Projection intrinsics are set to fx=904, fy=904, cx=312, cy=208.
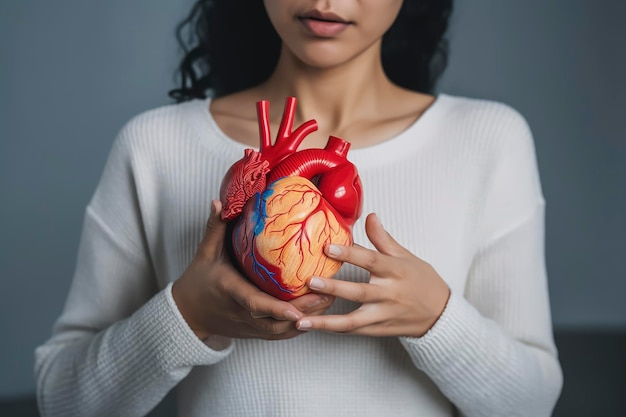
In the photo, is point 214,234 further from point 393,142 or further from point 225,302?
point 393,142

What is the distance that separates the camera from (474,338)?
3.57 ft

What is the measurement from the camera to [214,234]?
936 millimetres

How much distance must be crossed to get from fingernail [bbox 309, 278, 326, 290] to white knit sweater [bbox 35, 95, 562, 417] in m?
0.23

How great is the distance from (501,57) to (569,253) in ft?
1.46

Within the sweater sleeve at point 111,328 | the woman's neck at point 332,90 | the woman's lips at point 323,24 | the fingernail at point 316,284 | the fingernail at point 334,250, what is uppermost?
the woman's lips at point 323,24

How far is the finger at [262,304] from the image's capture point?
34.4 inches

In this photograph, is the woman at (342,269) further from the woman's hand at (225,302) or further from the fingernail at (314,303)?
the fingernail at (314,303)

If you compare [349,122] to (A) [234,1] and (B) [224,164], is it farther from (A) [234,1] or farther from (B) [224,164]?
(A) [234,1]

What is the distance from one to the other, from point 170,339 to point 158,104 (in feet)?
3.38

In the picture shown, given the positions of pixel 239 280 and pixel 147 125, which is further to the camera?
pixel 147 125

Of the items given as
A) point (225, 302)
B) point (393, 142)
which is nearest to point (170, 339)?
point (225, 302)

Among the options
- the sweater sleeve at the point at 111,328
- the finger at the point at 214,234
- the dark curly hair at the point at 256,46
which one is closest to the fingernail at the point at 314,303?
the finger at the point at 214,234

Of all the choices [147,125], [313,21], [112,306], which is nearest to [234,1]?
[147,125]

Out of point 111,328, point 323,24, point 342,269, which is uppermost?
point 323,24
